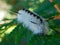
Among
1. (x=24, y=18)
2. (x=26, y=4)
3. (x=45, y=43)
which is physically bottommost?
(x=45, y=43)

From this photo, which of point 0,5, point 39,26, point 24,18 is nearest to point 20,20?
point 24,18

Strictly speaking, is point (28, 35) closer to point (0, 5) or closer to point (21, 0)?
point (21, 0)

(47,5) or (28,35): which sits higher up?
(47,5)

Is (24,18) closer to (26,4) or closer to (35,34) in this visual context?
(35,34)

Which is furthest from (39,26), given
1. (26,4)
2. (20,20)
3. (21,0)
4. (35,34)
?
(21,0)

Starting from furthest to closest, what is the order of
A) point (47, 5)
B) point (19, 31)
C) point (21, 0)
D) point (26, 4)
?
point (21, 0), point (26, 4), point (47, 5), point (19, 31)

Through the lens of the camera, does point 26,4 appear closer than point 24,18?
No

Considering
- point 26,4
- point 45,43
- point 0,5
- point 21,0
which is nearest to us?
point 45,43
